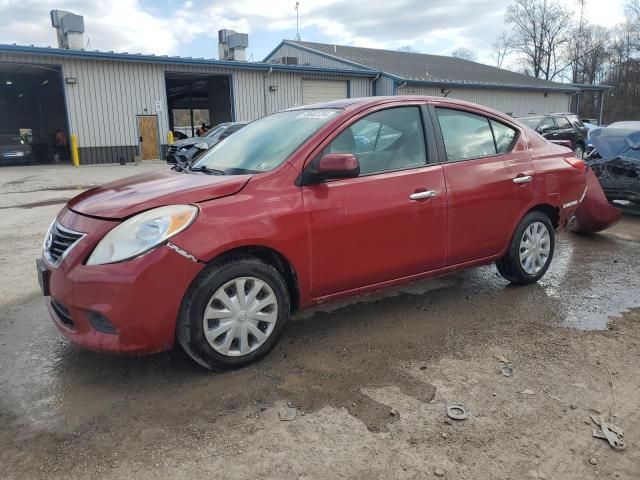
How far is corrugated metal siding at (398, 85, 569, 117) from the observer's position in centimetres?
2964

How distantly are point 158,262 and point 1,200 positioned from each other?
34.3ft

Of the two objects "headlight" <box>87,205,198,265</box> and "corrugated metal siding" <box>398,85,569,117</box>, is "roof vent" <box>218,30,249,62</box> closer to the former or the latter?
"corrugated metal siding" <box>398,85,569,117</box>

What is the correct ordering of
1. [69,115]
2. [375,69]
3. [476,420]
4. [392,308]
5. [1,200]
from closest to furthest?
[476,420]
[392,308]
[1,200]
[69,115]
[375,69]

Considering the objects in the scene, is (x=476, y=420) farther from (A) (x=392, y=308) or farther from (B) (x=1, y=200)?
(B) (x=1, y=200)

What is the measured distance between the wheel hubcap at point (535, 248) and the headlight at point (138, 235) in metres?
3.06

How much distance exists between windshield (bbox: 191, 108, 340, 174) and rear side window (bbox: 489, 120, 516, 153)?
1.60m

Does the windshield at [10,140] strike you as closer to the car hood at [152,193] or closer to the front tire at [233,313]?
the car hood at [152,193]

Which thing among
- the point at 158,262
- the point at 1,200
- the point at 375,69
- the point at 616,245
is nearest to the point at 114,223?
the point at 158,262

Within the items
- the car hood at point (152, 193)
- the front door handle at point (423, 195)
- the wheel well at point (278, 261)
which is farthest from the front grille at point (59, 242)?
the front door handle at point (423, 195)

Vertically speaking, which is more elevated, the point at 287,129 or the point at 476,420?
the point at 287,129

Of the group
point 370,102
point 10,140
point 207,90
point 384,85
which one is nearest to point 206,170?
point 370,102

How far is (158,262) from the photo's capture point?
277cm

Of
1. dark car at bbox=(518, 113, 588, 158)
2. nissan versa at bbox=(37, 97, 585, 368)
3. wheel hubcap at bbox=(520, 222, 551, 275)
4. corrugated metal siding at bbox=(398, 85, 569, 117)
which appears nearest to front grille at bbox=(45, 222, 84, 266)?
nissan versa at bbox=(37, 97, 585, 368)

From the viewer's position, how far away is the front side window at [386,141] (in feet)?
11.8
